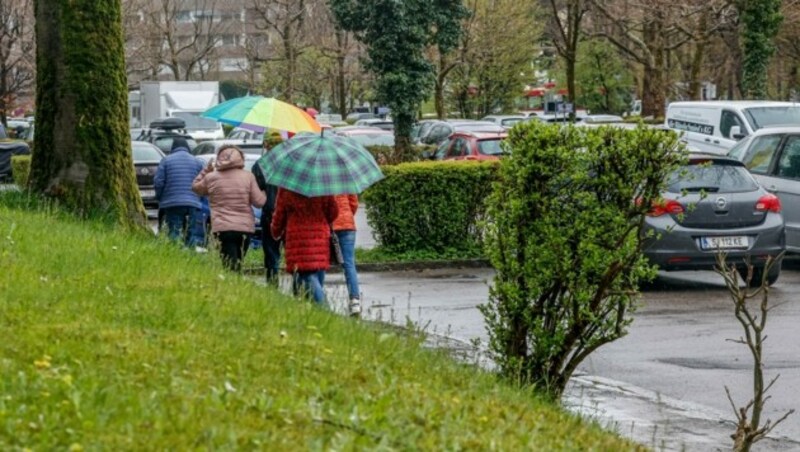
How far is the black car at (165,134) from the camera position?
3738 centimetres

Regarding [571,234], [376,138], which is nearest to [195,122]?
[376,138]

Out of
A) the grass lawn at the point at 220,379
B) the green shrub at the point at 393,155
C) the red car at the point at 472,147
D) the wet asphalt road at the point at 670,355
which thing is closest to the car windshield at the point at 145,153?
the green shrub at the point at 393,155

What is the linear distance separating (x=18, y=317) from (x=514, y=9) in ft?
181

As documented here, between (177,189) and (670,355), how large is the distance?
666 cm

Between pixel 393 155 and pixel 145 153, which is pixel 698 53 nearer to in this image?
pixel 393 155

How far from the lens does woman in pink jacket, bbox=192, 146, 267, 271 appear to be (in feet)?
45.4

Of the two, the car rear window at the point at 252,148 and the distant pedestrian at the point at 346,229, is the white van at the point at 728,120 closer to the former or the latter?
the car rear window at the point at 252,148

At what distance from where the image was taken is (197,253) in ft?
43.5

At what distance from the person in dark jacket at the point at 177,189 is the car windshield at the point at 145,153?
1351cm

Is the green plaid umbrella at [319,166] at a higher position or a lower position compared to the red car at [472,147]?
higher

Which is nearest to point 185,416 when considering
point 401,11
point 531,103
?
point 401,11

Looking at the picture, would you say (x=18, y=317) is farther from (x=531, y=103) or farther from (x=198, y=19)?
(x=531, y=103)

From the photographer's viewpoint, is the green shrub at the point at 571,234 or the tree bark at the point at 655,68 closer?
the green shrub at the point at 571,234

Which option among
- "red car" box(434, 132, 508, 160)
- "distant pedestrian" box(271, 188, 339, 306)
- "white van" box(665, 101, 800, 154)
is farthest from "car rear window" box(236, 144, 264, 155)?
"distant pedestrian" box(271, 188, 339, 306)
